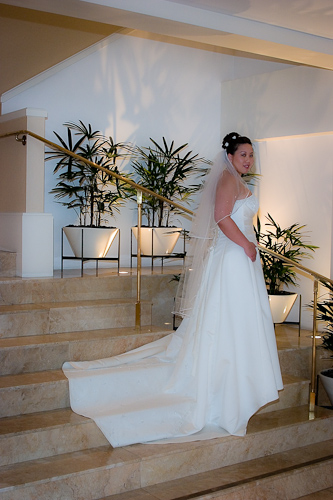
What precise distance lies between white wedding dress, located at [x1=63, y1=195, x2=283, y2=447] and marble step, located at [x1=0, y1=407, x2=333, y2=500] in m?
0.14

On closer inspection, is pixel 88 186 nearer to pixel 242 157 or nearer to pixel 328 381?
pixel 242 157

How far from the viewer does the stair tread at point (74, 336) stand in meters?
3.88

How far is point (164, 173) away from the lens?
6289mm

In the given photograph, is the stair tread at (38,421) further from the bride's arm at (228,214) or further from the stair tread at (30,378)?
the bride's arm at (228,214)

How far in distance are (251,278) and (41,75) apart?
11.6 ft

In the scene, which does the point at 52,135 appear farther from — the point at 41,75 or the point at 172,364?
the point at 172,364

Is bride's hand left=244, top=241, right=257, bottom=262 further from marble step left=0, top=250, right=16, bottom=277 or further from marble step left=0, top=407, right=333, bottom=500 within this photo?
marble step left=0, top=250, right=16, bottom=277

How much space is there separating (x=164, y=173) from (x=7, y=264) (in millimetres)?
2131

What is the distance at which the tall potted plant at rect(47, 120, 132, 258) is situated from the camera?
5.59m

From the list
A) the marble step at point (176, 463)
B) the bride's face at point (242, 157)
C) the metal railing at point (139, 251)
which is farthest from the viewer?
the metal railing at point (139, 251)

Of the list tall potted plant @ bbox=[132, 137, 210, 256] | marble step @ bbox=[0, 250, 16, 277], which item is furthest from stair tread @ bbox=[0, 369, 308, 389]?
tall potted plant @ bbox=[132, 137, 210, 256]

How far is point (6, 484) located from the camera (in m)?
2.85

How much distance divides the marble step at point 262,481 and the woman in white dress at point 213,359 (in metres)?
0.24

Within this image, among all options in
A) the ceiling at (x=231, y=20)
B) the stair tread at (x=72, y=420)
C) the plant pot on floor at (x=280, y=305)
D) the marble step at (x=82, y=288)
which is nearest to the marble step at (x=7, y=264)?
the marble step at (x=82, y=288)
